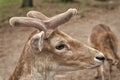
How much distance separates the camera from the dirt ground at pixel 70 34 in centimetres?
903

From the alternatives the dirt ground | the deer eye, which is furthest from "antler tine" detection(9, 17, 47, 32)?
the dirt ground

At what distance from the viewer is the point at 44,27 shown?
511 cm

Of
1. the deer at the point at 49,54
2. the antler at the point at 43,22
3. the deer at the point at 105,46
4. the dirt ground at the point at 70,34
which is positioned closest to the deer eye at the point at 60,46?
the deer at the point at 49,54

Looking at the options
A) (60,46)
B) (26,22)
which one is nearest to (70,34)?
(60,46)

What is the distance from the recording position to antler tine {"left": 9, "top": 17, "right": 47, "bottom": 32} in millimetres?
4941

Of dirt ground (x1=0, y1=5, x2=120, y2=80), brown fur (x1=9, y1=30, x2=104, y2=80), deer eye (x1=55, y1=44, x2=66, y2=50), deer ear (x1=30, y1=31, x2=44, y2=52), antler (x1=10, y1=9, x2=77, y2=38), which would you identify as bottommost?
dirt ground (x1=0, y1=5, x2=120, y2=80)

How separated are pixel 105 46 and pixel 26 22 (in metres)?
3.72

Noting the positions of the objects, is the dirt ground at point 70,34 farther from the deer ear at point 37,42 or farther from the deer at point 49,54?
the deer ear at point 37,42

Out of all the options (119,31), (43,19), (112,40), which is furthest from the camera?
(119,31)

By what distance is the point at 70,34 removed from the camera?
498 inches

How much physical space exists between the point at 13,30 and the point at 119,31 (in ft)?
12.1

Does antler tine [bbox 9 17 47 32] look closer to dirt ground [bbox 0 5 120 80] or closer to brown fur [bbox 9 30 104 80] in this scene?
brown fur [bbox 9 30 104 80]

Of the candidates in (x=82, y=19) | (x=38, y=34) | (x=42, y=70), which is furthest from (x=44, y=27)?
(x=82, y=19)

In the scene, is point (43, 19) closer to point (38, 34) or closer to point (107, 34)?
point (38, 34)
